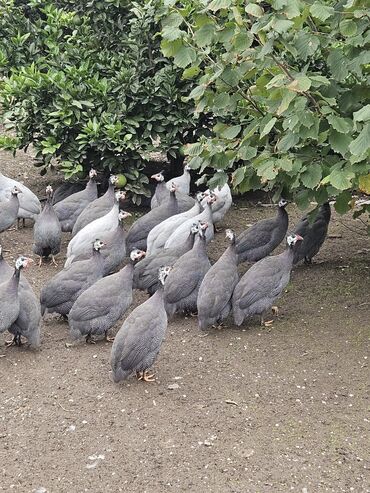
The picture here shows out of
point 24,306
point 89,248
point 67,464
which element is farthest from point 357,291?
point 67,464

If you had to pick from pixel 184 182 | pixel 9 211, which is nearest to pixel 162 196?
pixel 184 182

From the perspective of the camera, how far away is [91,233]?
8.14 m

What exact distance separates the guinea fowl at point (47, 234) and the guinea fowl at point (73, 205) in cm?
68

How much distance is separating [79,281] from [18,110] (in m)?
3.77

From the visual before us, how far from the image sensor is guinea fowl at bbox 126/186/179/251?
8625 millimetres

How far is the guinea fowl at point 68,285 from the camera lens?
685 centimetres

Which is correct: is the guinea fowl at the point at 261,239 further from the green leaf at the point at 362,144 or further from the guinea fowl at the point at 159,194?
the green leaf at the point at 362,144

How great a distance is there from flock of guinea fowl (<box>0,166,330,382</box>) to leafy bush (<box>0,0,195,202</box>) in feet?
2.41

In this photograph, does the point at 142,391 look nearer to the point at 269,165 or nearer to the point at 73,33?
the point at 269,165

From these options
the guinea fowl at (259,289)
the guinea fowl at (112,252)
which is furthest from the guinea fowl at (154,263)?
the guinea fowl at (259,289)

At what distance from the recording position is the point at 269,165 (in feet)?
18.8

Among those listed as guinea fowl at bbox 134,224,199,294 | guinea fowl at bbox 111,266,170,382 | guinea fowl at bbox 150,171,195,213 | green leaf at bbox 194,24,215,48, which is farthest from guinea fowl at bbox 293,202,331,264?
green leaf at bbox 194,24,215,48

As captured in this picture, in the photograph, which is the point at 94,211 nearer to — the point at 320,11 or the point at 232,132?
the point at 232,132

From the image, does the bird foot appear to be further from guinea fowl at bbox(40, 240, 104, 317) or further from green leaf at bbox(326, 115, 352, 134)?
green leaf at bbox(326, 115, 352, 134)
